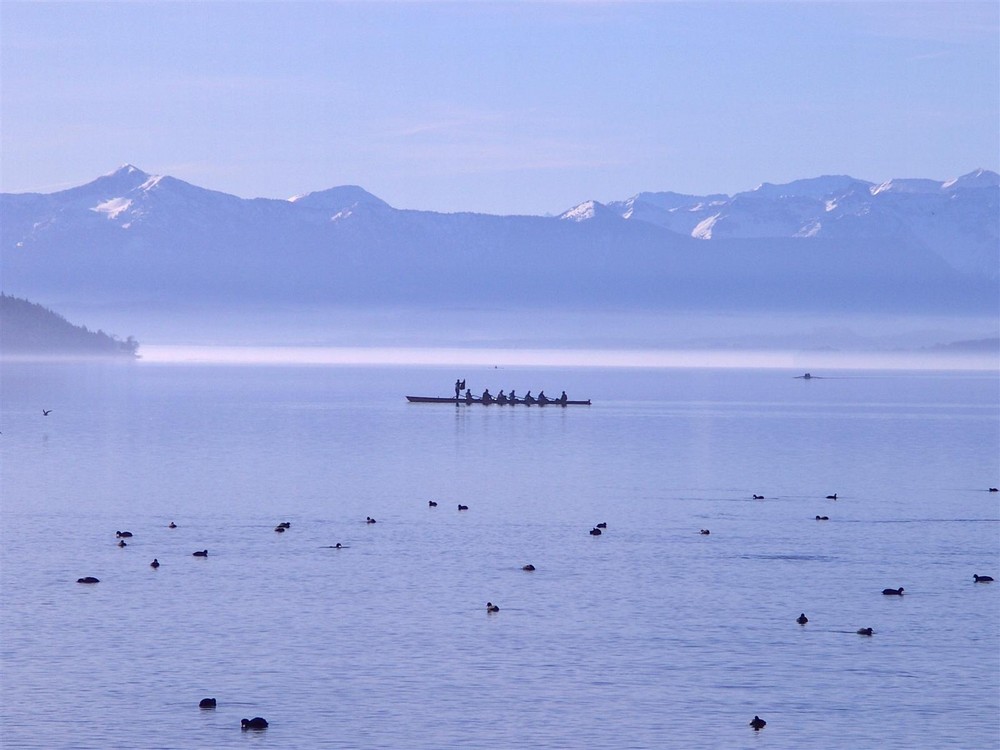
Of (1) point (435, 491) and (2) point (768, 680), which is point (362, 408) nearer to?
(1) point (435, 491)

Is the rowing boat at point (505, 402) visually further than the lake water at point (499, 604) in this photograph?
Yes

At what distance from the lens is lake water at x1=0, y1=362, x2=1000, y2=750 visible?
114 ft

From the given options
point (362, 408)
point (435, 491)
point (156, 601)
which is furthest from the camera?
point (362, 408)

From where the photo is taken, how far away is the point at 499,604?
4681 cm

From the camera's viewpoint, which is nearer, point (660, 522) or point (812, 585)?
point (812, 585)

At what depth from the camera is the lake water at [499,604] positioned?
34812mm

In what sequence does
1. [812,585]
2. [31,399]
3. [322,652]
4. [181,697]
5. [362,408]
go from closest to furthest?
[181,697] < [322,652] < [812,585] < [362,408] < [31,399]

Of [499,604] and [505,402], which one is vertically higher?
[505,402]

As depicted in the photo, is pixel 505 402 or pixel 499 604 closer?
pixel 499 604

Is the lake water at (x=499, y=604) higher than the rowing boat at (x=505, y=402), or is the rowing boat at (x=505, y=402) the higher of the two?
the rowing boat at (x=505, y=402)

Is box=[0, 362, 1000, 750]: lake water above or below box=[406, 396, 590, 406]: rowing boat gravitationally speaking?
below

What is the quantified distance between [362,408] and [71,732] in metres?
147

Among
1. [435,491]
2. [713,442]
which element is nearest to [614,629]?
[435,491]

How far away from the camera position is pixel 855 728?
34.6 m
